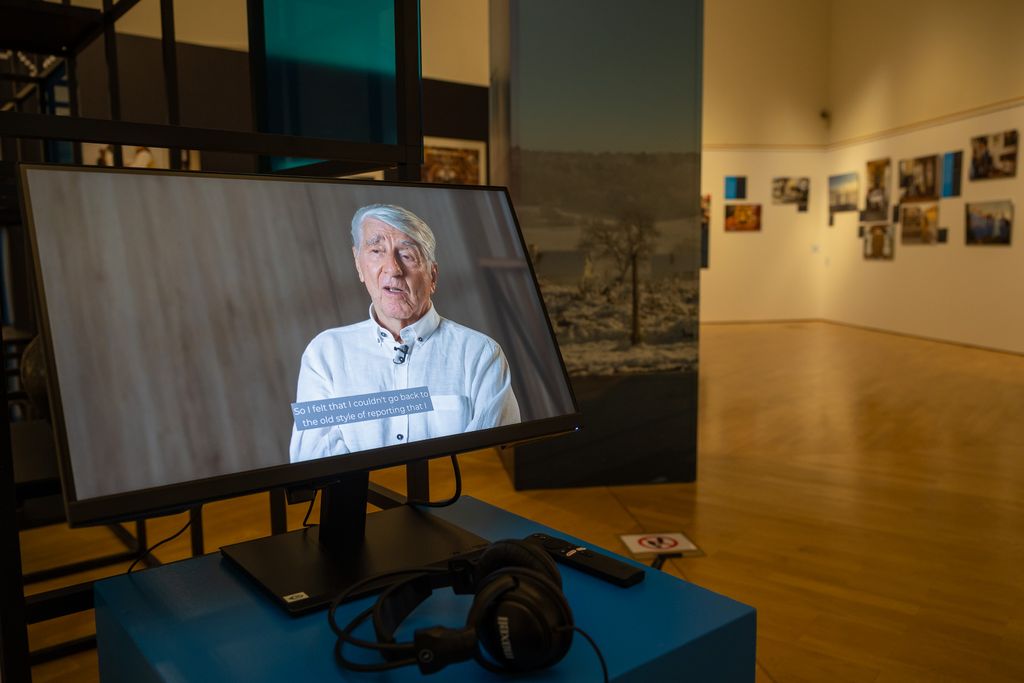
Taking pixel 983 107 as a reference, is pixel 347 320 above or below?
below

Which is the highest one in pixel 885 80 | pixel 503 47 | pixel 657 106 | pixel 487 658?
pixel 885 80

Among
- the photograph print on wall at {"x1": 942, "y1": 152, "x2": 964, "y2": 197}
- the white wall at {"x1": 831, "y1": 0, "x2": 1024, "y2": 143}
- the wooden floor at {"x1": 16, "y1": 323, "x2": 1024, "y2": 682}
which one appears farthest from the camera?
the photograph print on wall at {"x1": 942, "y1": 152, "x2": 964, "y2": 197}

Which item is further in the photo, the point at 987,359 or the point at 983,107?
the point at 983,107

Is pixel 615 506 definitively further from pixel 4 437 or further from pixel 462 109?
pixel 462 109

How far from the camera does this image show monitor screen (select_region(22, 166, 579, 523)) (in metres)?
0.90

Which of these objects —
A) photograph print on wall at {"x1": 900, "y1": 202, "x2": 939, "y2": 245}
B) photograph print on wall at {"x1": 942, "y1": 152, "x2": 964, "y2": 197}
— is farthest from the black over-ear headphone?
photograph print on wall at {"x1": 900, "y1": 202, "x2": 939, "y2": 245}

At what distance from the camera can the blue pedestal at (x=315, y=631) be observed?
898mm

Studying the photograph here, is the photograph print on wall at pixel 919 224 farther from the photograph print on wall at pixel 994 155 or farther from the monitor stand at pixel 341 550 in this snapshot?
the monitor stand at pixel 341 550

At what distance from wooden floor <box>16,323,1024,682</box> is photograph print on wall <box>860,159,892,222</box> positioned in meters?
5.12

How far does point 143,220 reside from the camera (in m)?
0.96

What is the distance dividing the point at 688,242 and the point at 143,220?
12.4 ft

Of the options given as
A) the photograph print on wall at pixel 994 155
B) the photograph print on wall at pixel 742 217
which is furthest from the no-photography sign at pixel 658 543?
the photograph print on wall at pixel 742 217

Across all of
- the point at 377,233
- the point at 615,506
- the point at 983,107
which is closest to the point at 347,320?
the point at 377,233

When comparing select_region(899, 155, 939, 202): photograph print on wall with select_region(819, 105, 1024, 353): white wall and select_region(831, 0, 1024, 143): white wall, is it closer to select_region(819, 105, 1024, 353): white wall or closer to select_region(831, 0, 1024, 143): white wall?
select_region(819, 105, 1024, 353): white wall
